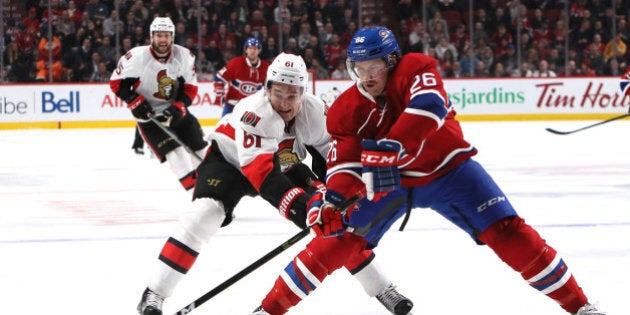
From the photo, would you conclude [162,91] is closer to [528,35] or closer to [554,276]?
[554,276]

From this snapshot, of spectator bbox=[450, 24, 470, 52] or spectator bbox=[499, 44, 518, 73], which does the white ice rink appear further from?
spectator bbox=[450, 24, 470, 52]

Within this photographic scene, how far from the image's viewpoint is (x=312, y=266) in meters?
3.06

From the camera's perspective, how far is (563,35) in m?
14.5

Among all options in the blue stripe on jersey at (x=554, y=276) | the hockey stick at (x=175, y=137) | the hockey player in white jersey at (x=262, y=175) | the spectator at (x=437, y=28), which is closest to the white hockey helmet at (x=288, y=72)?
the hockey player in white jersey at (x=262, y=175)

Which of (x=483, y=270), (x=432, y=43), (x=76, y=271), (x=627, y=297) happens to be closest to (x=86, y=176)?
(x=76, y=271)

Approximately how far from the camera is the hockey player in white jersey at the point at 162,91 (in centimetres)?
631

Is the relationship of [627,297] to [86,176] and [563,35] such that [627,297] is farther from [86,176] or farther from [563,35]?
[563,35]

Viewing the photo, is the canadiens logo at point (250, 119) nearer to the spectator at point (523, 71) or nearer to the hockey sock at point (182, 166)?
the hockey sock at point (182, 166)

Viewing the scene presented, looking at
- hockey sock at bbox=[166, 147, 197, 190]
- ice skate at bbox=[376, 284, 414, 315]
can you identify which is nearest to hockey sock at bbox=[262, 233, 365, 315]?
ice skate at bbox=[376, 284, 414, 315]

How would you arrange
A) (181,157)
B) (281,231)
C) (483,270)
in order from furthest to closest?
(181,157) → (281,231) → (483,270)

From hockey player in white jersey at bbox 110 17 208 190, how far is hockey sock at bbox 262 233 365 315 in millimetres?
3133

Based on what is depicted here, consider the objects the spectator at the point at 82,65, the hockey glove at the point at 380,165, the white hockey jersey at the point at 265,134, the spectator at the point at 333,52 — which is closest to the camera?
the hockey glove at the point at 380,165

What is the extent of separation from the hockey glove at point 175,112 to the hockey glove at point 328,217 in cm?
337

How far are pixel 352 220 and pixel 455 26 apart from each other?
38.3 feet
